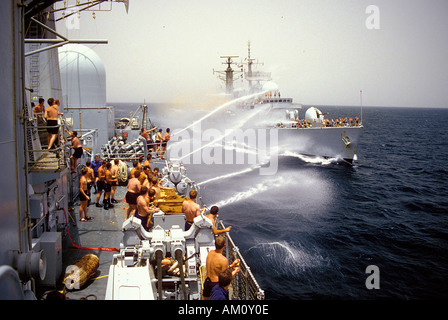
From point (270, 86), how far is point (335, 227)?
1482 inches

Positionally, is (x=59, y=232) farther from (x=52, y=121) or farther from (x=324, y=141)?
(x=324, y=141)

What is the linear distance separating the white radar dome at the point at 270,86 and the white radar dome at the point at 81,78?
3335 centimetres

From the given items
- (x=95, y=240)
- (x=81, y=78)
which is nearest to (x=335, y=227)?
(x=95, y=240)

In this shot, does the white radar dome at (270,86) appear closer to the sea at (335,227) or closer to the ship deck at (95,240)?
the sea at (335,227)

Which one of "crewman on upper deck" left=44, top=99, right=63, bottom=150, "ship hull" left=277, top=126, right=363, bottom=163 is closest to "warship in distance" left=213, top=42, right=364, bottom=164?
"ship hull" left=277, top=126, right=363, bottom=163

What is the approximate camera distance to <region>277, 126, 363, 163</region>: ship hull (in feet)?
127

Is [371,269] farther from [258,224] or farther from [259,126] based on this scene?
[259,126]

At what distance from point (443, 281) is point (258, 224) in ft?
27.1

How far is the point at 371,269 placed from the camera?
13.9m

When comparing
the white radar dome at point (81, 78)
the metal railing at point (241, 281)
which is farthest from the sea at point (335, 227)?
the white radar dome at point (81, 78)

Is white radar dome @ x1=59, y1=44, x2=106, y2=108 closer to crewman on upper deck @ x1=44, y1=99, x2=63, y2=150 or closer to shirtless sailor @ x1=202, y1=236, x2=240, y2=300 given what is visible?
crewman on upper deck @ x1=44, y1=99, x2=63, y2=150

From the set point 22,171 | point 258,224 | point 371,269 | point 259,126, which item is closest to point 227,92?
point 259,126

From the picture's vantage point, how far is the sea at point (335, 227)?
12945 millimetres
